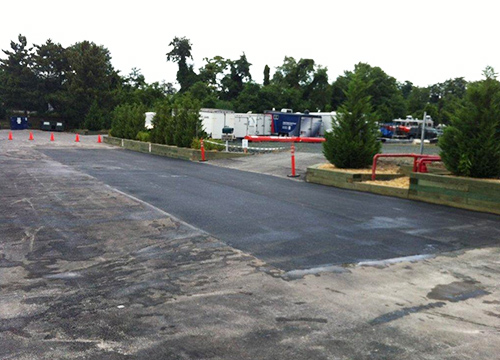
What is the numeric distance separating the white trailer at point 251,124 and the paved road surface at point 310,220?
25.0m

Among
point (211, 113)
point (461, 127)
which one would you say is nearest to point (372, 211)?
point (461, 127)

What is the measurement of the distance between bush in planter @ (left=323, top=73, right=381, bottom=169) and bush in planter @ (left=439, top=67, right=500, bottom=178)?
4414 mm

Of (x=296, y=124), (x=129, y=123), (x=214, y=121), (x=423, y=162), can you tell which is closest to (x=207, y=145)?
(x=214, y=121)

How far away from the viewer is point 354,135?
58.3ft

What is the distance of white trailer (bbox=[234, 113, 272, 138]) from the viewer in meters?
41.8

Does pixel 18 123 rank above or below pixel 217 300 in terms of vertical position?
above

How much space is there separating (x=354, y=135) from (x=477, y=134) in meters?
5.54

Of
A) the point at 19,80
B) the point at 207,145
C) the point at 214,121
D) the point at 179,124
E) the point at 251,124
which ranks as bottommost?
the point at 207,145

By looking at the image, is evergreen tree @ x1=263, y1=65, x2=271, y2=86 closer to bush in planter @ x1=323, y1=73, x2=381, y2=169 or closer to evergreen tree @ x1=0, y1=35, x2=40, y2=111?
evergreen tree @ x1=0, y1=35, x2=40, y2=111

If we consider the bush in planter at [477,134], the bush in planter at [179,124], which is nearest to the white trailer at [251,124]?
the bush in planter at [179,124]

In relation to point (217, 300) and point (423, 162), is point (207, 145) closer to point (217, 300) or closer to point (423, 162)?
point (423, 162)

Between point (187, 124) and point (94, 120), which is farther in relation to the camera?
point (94, 120)

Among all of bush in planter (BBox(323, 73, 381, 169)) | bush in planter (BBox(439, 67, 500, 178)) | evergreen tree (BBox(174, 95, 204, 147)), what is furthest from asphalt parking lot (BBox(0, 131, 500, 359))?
evergreen tree (BBox(174, 95, 204, 147))

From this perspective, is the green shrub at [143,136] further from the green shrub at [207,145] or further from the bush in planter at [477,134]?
the bush in planter at [477,134]
